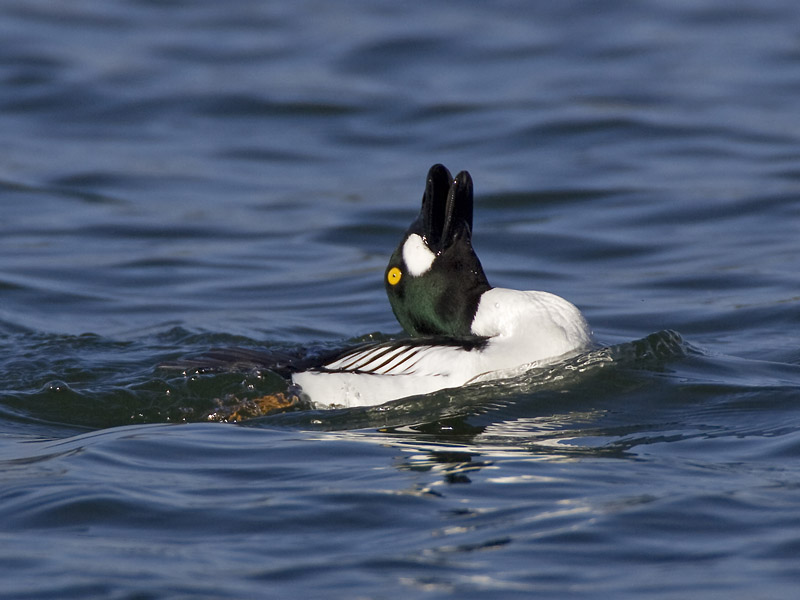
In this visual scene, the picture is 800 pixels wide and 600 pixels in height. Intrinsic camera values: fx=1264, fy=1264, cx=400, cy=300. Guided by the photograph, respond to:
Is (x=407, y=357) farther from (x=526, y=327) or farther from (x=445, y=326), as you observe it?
(x=526, y=327)

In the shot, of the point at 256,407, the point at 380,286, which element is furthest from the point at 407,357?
the point at 380,286

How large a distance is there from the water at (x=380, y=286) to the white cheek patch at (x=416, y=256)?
995mm

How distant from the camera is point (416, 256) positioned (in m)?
7.73

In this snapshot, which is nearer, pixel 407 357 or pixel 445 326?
pixel 407 357

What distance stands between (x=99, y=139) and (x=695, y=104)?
321 inches

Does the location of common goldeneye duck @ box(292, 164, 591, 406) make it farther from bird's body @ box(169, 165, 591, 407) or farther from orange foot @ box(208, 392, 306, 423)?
orange foot @ box(208, 392, 306, 423)

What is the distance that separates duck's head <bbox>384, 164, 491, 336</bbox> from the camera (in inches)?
299

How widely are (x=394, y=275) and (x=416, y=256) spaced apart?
23cm

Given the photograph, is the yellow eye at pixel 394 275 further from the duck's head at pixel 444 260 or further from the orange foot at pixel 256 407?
the orange foot at pixel 256 407

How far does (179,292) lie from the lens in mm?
11328

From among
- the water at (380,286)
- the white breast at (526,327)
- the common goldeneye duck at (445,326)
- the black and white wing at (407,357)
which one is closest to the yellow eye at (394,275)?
the common goldeneye duck at (445,326)

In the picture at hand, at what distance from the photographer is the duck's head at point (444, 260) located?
7.60m

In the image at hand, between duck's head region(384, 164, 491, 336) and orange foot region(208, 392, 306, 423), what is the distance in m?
1.02

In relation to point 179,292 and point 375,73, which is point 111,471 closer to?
point 179,292
